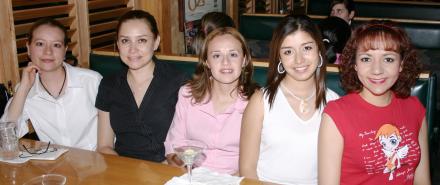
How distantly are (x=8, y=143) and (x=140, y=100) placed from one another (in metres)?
0.84

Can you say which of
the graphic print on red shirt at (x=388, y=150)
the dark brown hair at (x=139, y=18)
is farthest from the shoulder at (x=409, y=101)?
the dark brown hair at (x=139, y=18)

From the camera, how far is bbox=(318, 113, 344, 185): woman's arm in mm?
2258

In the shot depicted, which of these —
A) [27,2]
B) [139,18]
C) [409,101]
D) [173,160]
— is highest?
[27,2]

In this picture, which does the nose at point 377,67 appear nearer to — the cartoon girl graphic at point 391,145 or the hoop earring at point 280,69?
the cartoon girl graphic at point 391,145

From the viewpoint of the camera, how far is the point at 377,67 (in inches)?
87.6

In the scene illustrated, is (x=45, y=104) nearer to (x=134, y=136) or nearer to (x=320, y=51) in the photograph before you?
(x=134, y=136)

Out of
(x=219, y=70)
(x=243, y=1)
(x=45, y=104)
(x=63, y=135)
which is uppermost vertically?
(x=243, y=1)

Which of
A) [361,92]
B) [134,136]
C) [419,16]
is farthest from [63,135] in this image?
[419,16]

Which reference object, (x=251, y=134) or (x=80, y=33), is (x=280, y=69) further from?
(x=80, y=33)

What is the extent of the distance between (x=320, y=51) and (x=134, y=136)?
4.34 feet

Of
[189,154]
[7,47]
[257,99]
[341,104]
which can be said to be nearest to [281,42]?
[257,99]

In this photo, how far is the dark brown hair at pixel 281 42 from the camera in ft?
8.02

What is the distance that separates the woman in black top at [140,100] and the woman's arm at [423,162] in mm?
1457

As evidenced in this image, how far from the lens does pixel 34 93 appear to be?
311 cm
